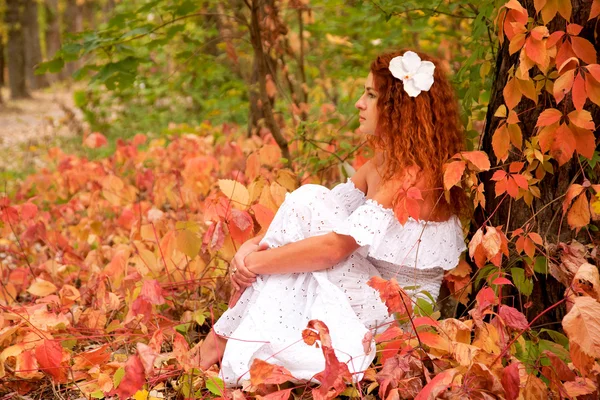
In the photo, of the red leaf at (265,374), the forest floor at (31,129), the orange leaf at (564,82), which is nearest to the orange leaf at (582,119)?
the orange leaf at (564,82)

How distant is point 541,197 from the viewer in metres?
2.06

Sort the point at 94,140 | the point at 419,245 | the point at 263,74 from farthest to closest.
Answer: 1. the point at 94,140
2. the point at 263,74
3. the point at 419,245

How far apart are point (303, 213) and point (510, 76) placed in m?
0.79

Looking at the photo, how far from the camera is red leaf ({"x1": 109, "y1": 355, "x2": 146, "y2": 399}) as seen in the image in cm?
176

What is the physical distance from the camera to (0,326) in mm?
2244

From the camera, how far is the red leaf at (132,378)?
1761 millimetres

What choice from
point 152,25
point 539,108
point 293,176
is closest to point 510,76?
point 539,108

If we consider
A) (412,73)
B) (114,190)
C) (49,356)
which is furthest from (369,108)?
(114,190)

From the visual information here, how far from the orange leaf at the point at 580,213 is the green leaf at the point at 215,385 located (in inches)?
46.2

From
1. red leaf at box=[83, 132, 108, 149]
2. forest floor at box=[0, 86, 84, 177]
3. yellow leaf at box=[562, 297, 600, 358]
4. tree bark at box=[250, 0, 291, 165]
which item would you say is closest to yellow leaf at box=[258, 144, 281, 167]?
tree bark at box=[250, 0, 291, 165]

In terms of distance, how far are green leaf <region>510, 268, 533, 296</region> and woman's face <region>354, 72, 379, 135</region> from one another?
2.25 ft

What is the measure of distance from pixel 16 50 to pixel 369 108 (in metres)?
16.2

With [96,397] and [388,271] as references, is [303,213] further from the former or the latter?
[96,397]

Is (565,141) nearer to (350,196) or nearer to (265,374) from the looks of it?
(350,196)
